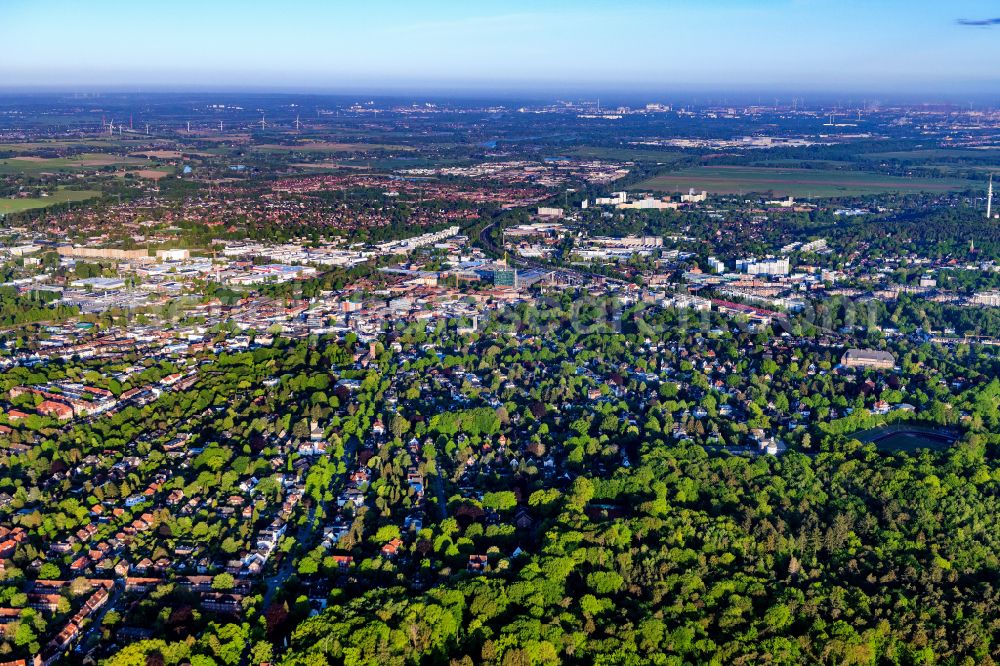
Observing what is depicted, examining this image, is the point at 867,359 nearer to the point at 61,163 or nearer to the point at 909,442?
Answer: the point at 909,442

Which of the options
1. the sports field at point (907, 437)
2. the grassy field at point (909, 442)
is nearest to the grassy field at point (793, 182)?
the sports field at point (907, 437)

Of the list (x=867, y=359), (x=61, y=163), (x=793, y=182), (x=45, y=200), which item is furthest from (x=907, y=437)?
(x=61, y=163)

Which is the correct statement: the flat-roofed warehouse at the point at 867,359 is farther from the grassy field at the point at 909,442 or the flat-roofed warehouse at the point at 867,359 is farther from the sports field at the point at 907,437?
the grassy field at the point at 909,442

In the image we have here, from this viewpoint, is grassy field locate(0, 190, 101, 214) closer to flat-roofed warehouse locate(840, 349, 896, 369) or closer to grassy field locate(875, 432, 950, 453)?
flat-roofed warehouse locate(840, 349, 896, 369)

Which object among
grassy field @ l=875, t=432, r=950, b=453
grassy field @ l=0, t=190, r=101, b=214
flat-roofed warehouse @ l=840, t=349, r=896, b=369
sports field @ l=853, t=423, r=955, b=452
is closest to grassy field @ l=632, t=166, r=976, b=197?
grassy field @ l=0, t=190, r=101, b=214

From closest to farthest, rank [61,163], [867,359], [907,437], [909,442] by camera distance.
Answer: [909,442] → [907,437] → [867,359] → [61,163]

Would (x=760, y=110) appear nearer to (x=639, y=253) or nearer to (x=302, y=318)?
(x=639, y=253)
